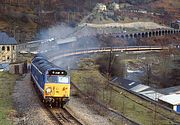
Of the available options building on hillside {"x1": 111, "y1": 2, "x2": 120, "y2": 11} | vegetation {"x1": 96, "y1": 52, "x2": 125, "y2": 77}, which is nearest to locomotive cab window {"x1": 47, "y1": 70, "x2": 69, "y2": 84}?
vegetation {"x1": 96, "y1": 52, "x2": 125, "y2": 77}

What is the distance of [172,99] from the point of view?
1427 inches

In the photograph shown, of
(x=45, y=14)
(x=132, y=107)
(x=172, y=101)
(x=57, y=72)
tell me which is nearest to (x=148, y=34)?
(x=45, y=14)

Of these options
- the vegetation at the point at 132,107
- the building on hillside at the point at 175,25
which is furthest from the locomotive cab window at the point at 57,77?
the building on hillside at the point at 175,25

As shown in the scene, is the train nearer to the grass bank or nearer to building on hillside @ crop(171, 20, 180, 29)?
the grass bank

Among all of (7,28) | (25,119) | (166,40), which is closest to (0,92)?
(25,119)

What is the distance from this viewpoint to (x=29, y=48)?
73.9 m

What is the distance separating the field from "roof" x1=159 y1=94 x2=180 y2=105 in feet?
48.7

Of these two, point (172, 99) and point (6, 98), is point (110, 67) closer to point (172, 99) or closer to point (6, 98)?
point (172, 99)

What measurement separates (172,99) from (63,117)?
18292 millimetres

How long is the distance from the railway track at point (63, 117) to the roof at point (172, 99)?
1531 centimetres

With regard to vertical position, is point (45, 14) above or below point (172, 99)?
above

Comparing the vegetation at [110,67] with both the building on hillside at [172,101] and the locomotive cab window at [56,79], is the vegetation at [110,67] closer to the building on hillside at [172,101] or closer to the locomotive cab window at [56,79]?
the building on hillside at [172,101]

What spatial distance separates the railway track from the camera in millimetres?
19431

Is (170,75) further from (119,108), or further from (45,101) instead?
(45,101)
